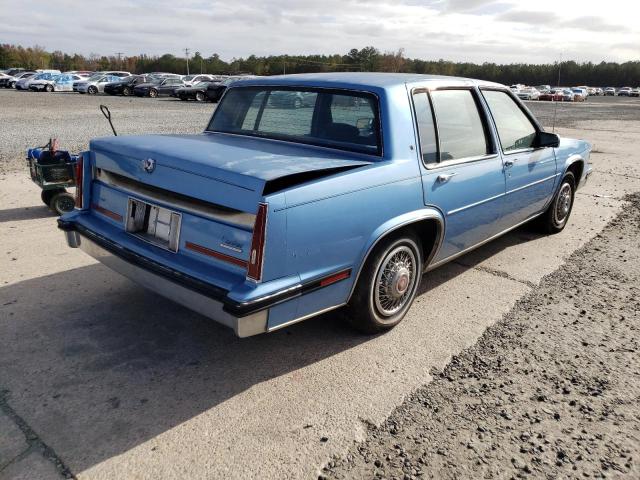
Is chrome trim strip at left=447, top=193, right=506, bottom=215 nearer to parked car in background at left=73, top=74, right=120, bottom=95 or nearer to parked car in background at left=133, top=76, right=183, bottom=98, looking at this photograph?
parked car in background at left=133, top=76, right=183, bottom=98

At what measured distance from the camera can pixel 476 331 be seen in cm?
367

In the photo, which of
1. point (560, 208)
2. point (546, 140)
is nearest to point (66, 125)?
point (560, 208)

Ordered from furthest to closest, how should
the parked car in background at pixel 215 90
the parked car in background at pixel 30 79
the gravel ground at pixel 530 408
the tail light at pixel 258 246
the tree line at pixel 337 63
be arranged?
1. the tree line at pixel 337 63
2. the parked car in background at pixel 30 79
3. the parked car in background at pixel 215 90
4. the tail light at pixel 258 246
5. the gravel ground at pixel 530 408

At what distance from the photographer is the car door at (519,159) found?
4461 millimetres

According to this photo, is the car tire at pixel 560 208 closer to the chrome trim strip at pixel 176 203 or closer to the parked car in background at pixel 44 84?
the chrome trim strip at pixel 176 203

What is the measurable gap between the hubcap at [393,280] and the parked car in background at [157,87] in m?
31.4

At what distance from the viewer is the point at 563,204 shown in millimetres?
5961

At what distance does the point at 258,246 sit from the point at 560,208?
15.1 ft

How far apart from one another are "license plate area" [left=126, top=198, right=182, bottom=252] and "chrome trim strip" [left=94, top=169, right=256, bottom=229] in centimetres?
5

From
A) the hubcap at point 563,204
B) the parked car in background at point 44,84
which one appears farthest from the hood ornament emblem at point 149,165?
the parked car in background at point 44,84

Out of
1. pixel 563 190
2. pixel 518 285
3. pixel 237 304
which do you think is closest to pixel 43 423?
pixel 237 304

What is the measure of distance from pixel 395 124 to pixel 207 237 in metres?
1.46

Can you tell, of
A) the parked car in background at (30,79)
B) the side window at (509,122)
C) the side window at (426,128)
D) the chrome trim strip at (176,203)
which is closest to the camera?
the chrome trim strip at (176,203)

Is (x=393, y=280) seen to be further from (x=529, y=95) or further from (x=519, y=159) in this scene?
(x=529, y=95)
